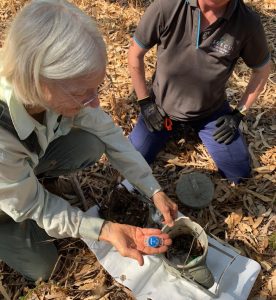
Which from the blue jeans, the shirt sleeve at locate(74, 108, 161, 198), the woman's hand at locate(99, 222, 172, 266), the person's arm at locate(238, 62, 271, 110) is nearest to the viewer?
the woman's hand at locate(99, 222, 172, 266)

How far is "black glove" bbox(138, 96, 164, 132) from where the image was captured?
9.41ft

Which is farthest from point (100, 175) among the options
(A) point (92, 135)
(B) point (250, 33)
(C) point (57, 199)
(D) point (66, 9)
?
(D) point (66, 9)

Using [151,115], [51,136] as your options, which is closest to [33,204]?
[51,136]

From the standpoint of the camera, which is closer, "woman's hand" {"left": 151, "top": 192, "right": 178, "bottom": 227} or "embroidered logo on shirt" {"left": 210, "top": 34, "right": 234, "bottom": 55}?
"woman's hand" {"left": 151, "top": 192, "right": 178, "bottom": 227}

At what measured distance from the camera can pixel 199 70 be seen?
102 inches

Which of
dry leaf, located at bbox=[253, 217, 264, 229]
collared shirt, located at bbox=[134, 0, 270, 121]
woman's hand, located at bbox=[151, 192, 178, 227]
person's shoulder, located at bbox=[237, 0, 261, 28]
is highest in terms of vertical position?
person's shoulder, located at bbox=[237, 0, 261, 28]

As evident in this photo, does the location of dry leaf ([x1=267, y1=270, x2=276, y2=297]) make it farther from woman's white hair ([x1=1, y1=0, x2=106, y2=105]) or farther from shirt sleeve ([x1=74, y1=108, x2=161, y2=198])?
woman's white hair ([x1=1, y1=0, x2=106, y2=105])

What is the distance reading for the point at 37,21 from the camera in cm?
146

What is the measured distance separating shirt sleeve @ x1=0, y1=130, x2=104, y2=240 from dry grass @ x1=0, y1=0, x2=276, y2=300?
448 mm

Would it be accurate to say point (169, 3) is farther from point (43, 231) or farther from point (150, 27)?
point (43, 231)

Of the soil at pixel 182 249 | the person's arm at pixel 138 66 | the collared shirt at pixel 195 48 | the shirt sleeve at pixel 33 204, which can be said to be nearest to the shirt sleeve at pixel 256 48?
the collared shirt at pixel 195 48

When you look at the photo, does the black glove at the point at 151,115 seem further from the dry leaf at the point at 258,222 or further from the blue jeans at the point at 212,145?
the dry leaf at the point at 258,222

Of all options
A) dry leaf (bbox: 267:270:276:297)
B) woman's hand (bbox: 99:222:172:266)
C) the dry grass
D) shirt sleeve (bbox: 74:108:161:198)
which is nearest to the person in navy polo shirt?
the dry grass

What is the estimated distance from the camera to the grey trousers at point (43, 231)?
2246mm
